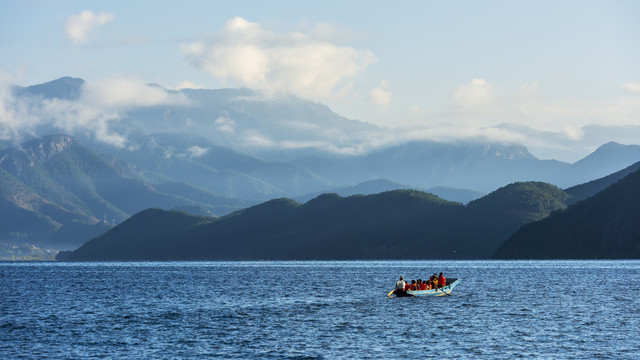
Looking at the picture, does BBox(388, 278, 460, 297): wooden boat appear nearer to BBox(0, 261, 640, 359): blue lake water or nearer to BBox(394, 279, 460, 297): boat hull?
BBox(394, 279, 460, 297): boat hull

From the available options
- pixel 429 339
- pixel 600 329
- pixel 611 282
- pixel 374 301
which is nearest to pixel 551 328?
pixel 600 329

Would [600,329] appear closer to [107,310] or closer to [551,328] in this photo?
[551,328]

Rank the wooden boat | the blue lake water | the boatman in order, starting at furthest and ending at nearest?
the wooden boat → the boatman → the blue lake water

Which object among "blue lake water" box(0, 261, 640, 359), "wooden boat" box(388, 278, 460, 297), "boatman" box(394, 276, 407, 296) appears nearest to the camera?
"blue lake water" box(0, 261, 640, 359)

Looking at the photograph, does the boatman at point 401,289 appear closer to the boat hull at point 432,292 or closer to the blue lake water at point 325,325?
the boat hull at point 432,292

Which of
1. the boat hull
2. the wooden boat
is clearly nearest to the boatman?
the wooden boat

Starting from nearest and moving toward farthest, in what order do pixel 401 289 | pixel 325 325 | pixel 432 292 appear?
pixel 325 325
pixel 401 289
pixel 432 292

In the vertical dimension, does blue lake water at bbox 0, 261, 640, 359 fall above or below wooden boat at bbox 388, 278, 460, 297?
below

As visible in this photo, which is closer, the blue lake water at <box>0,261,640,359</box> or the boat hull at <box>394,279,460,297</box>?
the blue lake water at <box>0,261,640,359</box>

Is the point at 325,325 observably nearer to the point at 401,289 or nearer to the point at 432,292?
the point at 401,289

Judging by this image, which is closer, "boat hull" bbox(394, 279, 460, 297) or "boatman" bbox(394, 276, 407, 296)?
"boatman" bbox(394, 276, 407, 296)

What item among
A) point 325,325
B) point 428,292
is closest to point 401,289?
point 428,292

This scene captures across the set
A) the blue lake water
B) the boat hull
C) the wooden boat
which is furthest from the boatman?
the blue lake water

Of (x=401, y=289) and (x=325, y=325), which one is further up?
(x=401, y=289)
